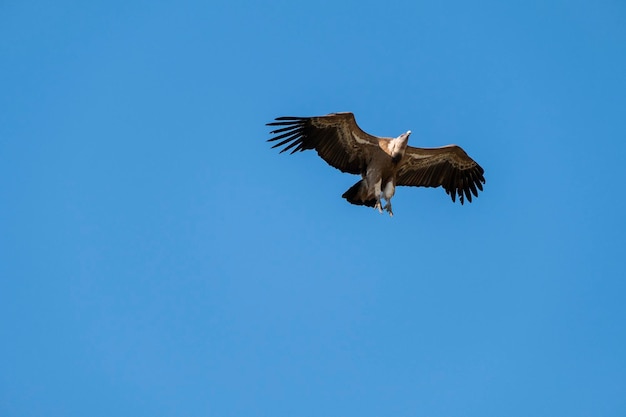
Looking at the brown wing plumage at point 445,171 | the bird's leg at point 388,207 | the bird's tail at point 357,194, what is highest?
the brown wing plumage at point 445,171

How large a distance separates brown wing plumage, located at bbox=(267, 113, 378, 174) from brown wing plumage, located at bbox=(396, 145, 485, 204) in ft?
3.62

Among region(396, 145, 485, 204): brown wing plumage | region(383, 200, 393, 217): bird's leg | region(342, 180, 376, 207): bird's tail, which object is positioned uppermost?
region(396, 145, 485, 204): brown wing plumage

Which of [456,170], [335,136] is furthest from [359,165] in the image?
[456,170]

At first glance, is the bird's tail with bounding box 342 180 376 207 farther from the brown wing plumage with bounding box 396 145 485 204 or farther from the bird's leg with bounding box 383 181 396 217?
the brown wing plumage with bounding box 396 145 485 204

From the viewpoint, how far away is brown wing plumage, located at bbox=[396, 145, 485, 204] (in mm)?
19234

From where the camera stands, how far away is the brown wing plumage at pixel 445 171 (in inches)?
757

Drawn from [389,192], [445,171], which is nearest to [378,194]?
[389,192]

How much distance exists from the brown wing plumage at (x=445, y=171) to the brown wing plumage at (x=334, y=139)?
3.62ft

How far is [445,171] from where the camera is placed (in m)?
19.7

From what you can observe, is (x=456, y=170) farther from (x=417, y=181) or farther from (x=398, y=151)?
(x=398, y=151)

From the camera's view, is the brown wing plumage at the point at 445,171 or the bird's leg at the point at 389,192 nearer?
the bird's leg at the point at 389,192

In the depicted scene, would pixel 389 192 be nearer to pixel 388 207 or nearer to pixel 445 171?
pixel 388 207

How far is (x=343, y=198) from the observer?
1820 cm

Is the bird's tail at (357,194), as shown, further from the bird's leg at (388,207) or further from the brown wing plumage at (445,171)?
the brown wing plumage at (445,171)
